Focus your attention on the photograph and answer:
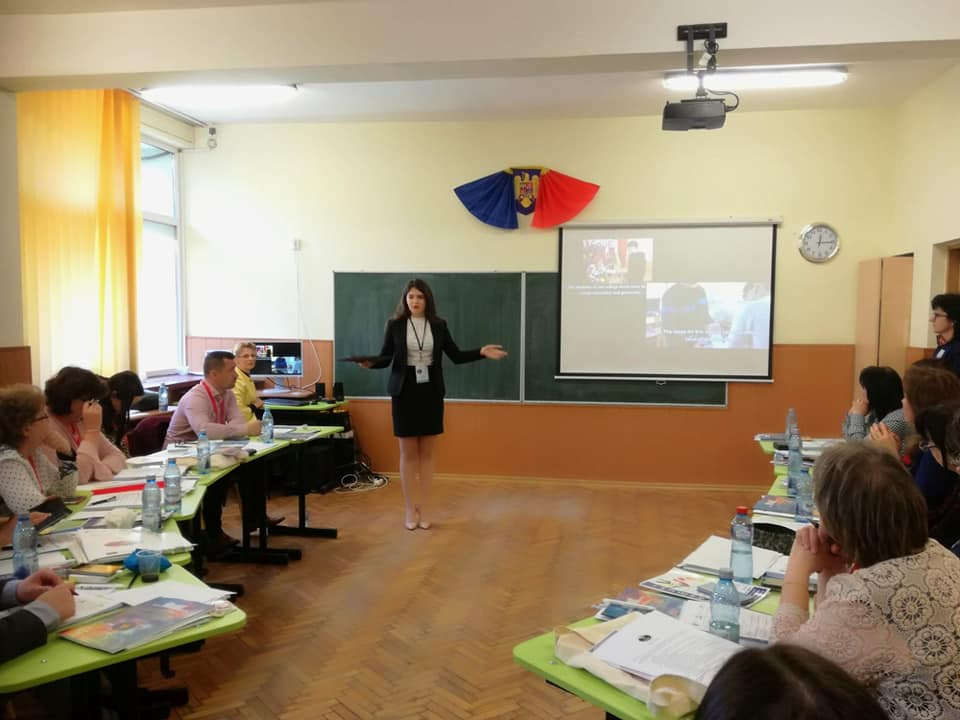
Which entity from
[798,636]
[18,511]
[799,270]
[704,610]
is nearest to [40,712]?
[18,511]

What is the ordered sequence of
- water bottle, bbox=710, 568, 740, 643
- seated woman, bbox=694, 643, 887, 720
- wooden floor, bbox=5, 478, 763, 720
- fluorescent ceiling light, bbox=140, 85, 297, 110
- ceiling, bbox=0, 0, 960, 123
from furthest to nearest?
1. fluorescent ceiling light, bbox=140, 85, 297, 110
2. ceiling, bbox=0, 0, 960, 123
3. wooden floor, bbox=5, 478, 763, 720
4. water bottle, bbox=710, 568, 740, 643
5. seated woman, bbox=694, 643, 887, 720

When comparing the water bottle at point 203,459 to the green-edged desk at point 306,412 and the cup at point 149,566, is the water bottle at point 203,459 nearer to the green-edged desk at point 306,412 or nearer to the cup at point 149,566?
the cup at point 149,566

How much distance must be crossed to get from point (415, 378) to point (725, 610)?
3.75 meters

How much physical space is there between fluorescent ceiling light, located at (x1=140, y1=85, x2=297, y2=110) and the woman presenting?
7.49 ft

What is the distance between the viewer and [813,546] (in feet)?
5.73

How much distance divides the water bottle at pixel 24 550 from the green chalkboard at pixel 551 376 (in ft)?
16.7

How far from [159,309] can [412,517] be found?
375cm

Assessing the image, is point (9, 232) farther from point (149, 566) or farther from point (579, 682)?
point (579, 682)

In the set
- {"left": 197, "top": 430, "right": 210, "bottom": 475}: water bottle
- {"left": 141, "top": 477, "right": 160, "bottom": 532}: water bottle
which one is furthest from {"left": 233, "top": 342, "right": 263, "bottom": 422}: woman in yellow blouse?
{"left": 141, "top": 477, "right": 160, "bottom": 532}: water bottle

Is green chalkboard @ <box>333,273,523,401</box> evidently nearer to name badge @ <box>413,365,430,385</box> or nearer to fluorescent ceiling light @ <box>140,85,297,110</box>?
name badge @ <box>413,365,430,385</box>

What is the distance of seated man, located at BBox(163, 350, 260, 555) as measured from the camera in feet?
14.7

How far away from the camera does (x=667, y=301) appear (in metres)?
6.79

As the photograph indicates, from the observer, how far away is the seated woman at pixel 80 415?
11.2ft

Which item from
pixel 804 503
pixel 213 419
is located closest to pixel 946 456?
pixel 804 503
